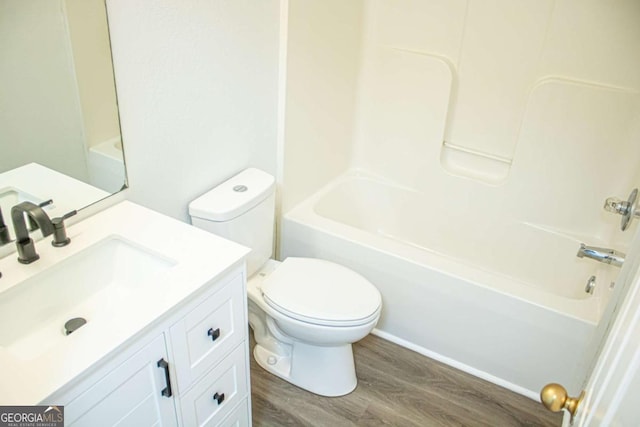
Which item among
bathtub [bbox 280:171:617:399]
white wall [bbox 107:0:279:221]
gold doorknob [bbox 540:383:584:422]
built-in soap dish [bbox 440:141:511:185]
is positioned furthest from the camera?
built-in soap dish [bbox 440:141:511:185]

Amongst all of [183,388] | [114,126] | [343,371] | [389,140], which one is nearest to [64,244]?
[114,126]

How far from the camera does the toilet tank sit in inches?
74.2

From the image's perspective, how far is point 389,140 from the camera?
2.86m

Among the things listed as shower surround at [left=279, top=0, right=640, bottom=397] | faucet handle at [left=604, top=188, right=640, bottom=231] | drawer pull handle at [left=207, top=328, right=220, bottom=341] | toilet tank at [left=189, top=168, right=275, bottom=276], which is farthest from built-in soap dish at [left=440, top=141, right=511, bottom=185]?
drawer pull handle at [left=207, top=328, right=220, bottom=341]

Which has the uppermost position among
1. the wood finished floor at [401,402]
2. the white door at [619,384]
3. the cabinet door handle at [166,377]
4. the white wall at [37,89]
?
the white wall at [37,89]

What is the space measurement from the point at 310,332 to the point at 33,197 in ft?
3.32

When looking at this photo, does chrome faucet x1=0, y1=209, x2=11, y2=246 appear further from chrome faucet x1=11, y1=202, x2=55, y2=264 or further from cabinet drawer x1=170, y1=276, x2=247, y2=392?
cabinet drawer x1=170, y1=276, x2=247, y2=392

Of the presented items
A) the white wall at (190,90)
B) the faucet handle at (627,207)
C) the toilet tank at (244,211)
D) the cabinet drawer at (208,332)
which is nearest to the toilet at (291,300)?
the toilet tank at (244,211)

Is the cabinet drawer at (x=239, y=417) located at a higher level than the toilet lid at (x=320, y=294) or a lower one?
lower

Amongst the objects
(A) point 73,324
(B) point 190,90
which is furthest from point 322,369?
(B) point 190,90

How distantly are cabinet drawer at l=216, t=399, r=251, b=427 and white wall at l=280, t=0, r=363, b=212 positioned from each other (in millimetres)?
944

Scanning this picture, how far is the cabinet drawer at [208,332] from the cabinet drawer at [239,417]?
0.91 feet

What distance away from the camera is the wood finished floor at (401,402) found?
2.07 m

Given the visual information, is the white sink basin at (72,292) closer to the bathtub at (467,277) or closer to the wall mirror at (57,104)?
the wall mirror at (57,104)
